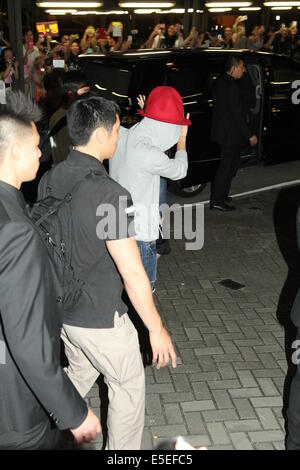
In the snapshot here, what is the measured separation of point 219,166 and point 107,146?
16.5 feet

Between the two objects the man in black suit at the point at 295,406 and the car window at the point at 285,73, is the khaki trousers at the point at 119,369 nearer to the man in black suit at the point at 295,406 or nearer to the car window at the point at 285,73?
the man in black suit at the point at 295,406

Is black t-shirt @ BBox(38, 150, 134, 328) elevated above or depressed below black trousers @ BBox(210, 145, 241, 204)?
above

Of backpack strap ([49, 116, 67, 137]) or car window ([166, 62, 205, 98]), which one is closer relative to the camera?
backpack strap ([49, 116, 67, 137])

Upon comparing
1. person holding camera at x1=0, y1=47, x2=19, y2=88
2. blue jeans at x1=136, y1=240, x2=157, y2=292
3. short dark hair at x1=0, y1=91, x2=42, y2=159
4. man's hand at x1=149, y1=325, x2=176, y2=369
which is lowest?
blue jeans at x1=136, y1=240, x2=157, y2=292

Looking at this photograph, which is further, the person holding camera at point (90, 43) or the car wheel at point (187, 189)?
the person holding camera at point (90, 43)

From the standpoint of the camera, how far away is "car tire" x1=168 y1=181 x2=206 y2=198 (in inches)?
319

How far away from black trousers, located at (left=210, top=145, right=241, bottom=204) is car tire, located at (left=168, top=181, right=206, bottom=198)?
0.61m

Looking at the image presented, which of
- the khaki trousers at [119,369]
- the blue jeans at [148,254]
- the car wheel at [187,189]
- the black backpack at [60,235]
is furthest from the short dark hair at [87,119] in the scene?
the car wheel at [187,189]

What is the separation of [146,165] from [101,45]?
50.4ft

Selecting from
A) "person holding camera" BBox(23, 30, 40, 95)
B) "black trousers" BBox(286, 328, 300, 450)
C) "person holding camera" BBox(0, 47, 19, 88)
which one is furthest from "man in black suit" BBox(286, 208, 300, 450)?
"person holding camera" BBox(23, 30, 40, 95)

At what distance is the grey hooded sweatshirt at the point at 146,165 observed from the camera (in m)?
3.73

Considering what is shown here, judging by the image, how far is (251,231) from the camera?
23.1ft

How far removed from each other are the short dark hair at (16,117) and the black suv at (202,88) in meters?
5.15

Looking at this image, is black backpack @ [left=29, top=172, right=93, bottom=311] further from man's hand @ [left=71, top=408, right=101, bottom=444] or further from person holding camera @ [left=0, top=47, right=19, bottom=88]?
person holding camera @ [left=0, top=47, right=19, bottom=88]
